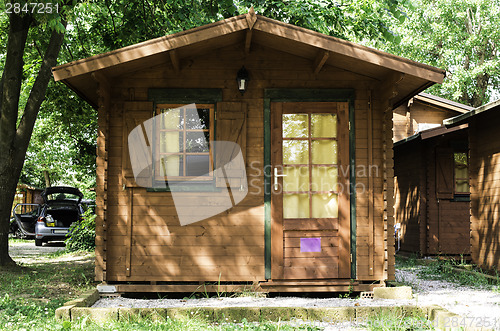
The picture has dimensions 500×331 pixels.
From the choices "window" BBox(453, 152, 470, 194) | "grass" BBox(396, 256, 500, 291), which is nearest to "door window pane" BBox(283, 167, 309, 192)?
"grass" BBox(396, 256, 500, 291)

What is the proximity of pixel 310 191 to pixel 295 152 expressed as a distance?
576mm

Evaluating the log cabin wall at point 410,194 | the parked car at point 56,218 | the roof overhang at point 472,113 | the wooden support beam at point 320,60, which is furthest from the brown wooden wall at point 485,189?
the parked car at point 56,218

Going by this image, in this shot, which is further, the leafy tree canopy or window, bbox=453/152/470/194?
window, bbox=453/152/470/194

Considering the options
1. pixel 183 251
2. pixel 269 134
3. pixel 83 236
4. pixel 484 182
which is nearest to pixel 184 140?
pixel 269 134

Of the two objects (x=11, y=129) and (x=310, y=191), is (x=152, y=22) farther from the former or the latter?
(x=310, y=191)

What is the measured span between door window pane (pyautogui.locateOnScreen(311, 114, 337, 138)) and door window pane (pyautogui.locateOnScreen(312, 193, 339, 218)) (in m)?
0.83

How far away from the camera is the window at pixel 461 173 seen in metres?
11.6

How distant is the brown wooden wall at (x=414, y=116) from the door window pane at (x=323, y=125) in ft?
27.6

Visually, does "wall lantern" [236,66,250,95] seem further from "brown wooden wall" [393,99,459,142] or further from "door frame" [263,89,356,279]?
"brown wooden wall" [393,99,459,142]

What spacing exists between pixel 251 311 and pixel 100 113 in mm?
3339

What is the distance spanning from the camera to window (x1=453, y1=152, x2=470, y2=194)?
38.1 ft

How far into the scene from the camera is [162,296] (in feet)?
22.5

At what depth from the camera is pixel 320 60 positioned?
6.52 m

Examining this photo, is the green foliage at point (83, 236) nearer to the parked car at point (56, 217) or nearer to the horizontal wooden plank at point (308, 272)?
the parked car at point (56, 217)
